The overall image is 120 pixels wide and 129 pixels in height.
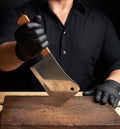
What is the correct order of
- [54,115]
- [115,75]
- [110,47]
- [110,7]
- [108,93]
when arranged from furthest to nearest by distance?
[110,7]
[110,47]
[115,75]
[108,93]
[54,115]

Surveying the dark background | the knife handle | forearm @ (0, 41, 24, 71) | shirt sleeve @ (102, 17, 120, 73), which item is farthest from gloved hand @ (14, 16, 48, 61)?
the dark background

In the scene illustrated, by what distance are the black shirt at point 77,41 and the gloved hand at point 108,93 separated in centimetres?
20

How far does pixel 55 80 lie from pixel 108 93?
31 cm

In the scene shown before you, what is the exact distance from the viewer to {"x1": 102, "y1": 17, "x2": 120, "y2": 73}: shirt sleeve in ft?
5.27

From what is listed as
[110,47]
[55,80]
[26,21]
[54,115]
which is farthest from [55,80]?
[110,47]

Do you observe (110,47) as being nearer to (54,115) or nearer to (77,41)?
(77,41)

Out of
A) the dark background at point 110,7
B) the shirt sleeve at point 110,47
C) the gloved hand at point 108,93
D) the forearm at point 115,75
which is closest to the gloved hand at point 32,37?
the gloved hand at point 108,93

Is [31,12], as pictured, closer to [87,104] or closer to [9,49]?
[9,49]

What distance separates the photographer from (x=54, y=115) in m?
1.01

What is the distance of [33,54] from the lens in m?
1.10

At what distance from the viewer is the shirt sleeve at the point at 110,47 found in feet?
5.27

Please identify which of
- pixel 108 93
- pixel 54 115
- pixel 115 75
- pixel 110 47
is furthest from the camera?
pixel 110 47

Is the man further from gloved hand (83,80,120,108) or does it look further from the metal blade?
the metal blade

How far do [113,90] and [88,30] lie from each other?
1.33ft
